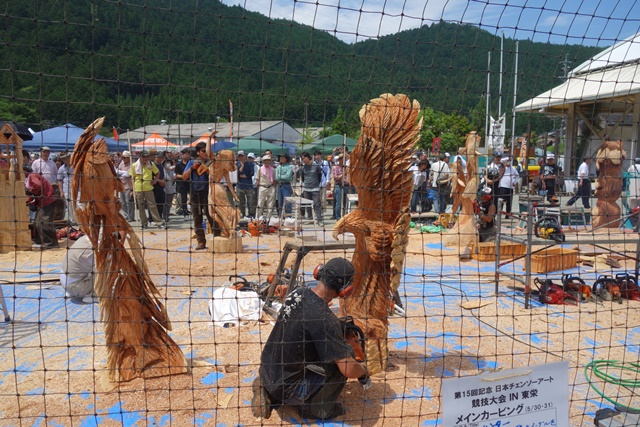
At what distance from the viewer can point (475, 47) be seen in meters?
3.03

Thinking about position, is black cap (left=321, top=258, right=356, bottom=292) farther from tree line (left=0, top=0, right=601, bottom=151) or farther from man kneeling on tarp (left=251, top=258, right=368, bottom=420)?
tree line (left=0, top=0, right=601, bottom=151)

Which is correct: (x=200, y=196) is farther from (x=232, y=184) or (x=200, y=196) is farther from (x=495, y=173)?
(x=495, y=173)

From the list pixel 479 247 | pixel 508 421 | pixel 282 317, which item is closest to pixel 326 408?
pixel 282 317

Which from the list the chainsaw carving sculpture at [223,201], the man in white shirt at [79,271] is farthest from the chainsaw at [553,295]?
the man in white shirt at [79,271]

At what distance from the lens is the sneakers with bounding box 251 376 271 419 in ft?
10.8

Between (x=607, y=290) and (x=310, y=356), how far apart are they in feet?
14.1

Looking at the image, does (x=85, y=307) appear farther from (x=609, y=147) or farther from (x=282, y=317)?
(x=609, y=147)

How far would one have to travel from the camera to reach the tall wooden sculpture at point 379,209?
385 centimetres

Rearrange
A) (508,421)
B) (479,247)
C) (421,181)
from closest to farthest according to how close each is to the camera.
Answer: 1. (508,421)
2. (479,247)
3. (421,181)

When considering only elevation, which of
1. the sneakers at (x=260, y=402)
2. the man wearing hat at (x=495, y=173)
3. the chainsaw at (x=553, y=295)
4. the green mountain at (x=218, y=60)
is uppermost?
the green mountain at (x=218, y=60)

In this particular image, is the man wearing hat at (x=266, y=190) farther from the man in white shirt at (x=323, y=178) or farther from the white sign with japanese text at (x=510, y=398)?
the white sign with japanese text at (x=510, y=398)

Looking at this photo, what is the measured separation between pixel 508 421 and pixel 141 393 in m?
2.40

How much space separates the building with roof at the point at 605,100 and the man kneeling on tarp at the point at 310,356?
1645mm

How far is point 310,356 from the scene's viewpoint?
129 inches
